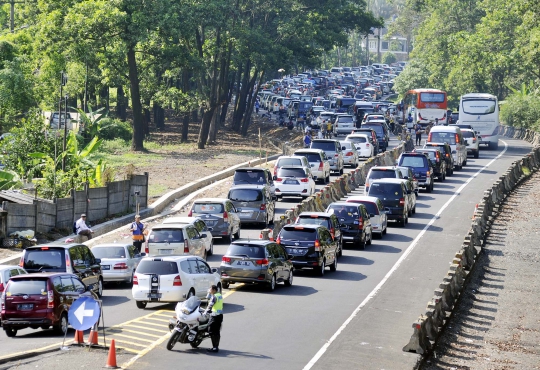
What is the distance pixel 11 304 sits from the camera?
2098 centimetres

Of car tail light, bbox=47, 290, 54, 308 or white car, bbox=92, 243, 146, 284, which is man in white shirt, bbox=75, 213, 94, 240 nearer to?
white car, bbox=92, 243, 146, 284

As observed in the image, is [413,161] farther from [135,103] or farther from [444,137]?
[135,103]

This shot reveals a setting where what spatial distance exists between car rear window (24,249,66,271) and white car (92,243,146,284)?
3257 mm

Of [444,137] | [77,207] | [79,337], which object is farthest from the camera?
[444,137]

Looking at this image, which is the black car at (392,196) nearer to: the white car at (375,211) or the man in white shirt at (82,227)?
the white car at (375,211)

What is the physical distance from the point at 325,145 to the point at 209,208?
20.0 meters

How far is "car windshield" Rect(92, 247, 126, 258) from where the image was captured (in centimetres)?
2872

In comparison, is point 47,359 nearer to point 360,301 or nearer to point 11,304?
point 11,304

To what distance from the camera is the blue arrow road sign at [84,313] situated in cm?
1867

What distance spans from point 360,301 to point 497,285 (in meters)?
6.82

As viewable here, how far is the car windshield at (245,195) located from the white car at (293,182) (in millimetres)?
6999

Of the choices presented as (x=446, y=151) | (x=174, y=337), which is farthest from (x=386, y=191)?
(x=174, y=337)

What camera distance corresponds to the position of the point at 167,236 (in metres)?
30.3

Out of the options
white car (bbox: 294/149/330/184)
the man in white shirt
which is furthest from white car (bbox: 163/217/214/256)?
white car (bbox: 294/149/330/184)
